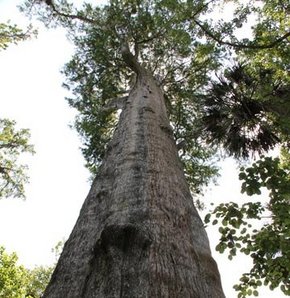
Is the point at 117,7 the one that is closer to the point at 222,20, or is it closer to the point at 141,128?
the point at 222,20

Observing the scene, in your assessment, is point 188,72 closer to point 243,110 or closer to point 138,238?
point 243,110

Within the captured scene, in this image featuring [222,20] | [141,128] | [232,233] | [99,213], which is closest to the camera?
[99,213]

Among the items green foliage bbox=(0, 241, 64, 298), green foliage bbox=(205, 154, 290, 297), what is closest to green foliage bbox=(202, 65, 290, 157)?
green foliage bbox=(205, 154, 290, 297)

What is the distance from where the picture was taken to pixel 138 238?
1.53m

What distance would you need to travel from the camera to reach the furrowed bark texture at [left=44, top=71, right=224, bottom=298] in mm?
1333

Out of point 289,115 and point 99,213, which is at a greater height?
point 289,115

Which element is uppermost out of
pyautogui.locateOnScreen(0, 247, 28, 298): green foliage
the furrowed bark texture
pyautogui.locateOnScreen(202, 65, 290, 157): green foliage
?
pyautogui.locateOnScreen(202, 65, 290, 157): green foliage

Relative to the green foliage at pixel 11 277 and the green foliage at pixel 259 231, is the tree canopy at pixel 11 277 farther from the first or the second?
the green foliage at pixel 259 231

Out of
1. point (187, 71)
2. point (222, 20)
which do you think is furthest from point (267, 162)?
point (187, 71)

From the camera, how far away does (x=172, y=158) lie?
293cm

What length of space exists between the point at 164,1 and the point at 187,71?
95.6 inches

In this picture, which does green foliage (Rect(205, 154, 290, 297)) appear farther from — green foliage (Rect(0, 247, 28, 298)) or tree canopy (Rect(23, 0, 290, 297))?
green foliage (Rect(0, 247, 28, 298))

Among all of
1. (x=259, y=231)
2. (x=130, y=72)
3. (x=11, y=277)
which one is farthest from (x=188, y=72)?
(x=11, y=277)

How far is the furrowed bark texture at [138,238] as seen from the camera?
1333 millimetres
